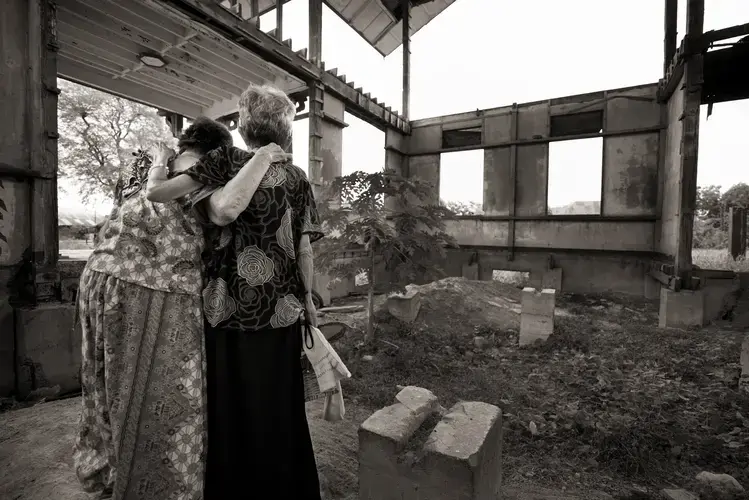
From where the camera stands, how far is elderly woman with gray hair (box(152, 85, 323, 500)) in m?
1.62

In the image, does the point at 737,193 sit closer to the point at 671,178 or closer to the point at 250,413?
the point at 671,178

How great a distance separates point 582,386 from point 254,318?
432cm

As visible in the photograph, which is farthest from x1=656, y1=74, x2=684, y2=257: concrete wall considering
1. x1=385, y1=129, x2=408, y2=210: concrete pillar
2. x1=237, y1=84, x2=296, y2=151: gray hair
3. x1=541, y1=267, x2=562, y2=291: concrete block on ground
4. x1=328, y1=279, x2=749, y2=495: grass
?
x1=237, y1=84, x2=296, y2=151: gray hair

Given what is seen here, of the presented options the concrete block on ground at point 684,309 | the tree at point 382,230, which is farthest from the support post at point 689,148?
the tree at point 382,230

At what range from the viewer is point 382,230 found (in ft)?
17.0

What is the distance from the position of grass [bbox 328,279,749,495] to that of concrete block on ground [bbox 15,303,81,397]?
3.04 meters

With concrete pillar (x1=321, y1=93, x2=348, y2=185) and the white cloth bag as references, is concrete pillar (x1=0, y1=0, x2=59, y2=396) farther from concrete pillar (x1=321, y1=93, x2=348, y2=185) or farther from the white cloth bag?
concrete pillar (x1=321, y1=93, x2=348, y2=185)

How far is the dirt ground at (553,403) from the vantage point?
2.66 metres

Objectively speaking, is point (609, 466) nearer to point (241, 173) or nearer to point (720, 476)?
point (720, 476)

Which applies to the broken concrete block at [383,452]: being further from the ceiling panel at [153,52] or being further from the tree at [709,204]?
the tree at [709,204]

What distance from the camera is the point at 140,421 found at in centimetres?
159

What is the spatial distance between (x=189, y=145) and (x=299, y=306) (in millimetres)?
956

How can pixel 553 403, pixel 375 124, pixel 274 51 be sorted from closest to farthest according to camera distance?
1. pixel 553 403
2. pixel 274 51
3. pixel 375 124

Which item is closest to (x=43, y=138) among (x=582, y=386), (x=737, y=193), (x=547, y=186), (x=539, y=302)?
(x=582, y=386)
